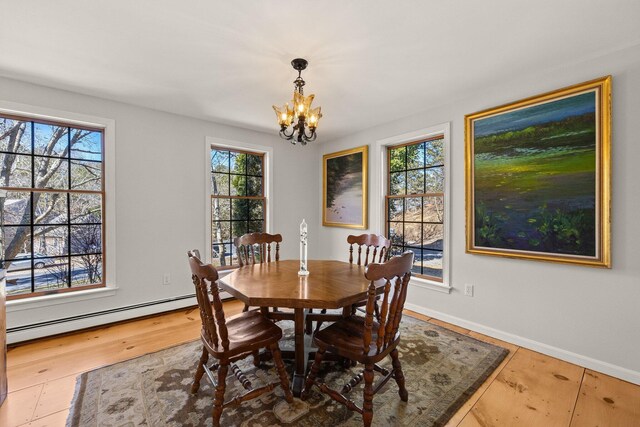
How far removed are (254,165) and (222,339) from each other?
3.04 metres

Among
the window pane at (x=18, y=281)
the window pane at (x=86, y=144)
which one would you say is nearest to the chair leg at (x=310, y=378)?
the window pane at (x=18, y=281)

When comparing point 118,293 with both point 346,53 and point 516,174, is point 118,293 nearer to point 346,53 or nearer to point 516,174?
point 346,53

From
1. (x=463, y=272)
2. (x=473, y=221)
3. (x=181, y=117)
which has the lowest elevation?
(x=463, y=272)

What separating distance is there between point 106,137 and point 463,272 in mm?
4045

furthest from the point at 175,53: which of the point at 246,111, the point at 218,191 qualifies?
the point at 218,191

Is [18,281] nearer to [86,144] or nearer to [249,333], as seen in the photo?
[86,144]

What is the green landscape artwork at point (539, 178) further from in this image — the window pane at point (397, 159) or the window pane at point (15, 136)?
the window pane at point (15, 136)

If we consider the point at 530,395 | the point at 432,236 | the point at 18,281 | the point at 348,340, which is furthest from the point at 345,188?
the point at 18,281

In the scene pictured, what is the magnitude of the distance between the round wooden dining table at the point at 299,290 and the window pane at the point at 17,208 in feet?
7.22

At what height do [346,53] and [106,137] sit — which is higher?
[346,53]

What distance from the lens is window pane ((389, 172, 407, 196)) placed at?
3.75 metres

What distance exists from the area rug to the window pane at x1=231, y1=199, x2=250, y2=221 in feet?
6.27

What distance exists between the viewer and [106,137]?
3047 mm

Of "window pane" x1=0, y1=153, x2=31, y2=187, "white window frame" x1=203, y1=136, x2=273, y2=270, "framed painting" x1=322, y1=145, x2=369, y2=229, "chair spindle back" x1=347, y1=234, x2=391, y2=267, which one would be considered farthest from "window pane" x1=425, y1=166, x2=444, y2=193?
"window pane" x1=0, y1=153, x2=31, y2=187
